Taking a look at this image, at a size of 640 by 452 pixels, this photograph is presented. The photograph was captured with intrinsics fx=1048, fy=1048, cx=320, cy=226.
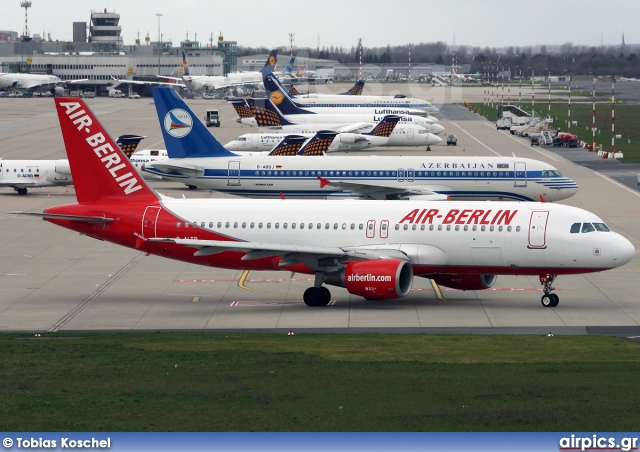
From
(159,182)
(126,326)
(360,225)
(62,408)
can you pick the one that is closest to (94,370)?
(62,408)

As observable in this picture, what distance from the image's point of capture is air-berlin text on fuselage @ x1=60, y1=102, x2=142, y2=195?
4128cm

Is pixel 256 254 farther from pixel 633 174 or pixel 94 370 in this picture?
pixel 633 174

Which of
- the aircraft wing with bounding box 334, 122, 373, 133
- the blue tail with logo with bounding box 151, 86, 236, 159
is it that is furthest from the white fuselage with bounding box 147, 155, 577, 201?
the aircraft wing with bounding box 334, 122, 373, 133

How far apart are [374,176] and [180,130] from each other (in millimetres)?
12683

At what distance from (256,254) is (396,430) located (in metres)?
18.4

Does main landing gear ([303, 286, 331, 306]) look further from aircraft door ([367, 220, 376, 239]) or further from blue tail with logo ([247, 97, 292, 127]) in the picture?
blue tail with logo ([247, 97, 292, 127])

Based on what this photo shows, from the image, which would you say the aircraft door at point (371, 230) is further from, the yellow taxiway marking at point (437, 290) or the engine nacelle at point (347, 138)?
the engine nacelle at point (347, 138)

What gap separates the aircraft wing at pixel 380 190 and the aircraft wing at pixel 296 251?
80.9 feet

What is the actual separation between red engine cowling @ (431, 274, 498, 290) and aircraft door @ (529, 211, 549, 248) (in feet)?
9.78

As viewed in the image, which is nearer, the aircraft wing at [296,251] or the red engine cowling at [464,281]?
the aircraft wing at [296,251]

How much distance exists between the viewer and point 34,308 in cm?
3962

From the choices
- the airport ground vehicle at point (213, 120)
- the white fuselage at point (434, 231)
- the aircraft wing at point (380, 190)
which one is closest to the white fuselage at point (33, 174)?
the aircraft wing at point (380, 190)

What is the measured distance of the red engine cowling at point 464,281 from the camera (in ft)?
134

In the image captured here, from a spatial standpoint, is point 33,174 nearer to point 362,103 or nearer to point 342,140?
point 342,140
